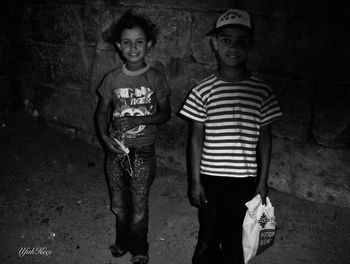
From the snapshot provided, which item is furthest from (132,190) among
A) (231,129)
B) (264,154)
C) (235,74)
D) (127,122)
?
(235,74)

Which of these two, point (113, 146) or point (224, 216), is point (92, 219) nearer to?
point (113, 146)

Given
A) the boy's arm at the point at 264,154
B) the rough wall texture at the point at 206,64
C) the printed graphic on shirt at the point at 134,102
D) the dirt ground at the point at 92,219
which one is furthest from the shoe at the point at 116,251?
the rough wall texture at the point at 206,64

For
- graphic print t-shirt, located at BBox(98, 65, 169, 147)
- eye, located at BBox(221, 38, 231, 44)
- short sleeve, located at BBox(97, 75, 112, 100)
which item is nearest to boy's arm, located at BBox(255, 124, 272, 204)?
eye, located at BBox(221, 38, 231, 44)

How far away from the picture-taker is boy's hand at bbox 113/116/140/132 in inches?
86.4

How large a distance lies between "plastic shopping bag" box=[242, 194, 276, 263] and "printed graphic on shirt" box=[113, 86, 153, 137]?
94 cm

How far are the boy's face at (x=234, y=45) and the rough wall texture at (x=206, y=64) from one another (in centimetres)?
84

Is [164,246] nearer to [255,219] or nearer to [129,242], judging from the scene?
[129,242]

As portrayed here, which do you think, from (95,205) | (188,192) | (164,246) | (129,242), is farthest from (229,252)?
(95,205)

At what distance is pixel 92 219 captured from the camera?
2.90 meters

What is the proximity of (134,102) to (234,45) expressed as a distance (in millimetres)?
799

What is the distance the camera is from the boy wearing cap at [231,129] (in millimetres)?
2025

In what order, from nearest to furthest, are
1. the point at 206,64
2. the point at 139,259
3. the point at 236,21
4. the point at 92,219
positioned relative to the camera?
the point at 236,21
the point at 139,259
the point at 92,219
the point at 206,64

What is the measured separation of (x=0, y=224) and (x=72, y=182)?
839 mm

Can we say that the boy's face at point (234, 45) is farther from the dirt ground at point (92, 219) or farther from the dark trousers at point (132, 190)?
the dirt ground at point (92, 219)
